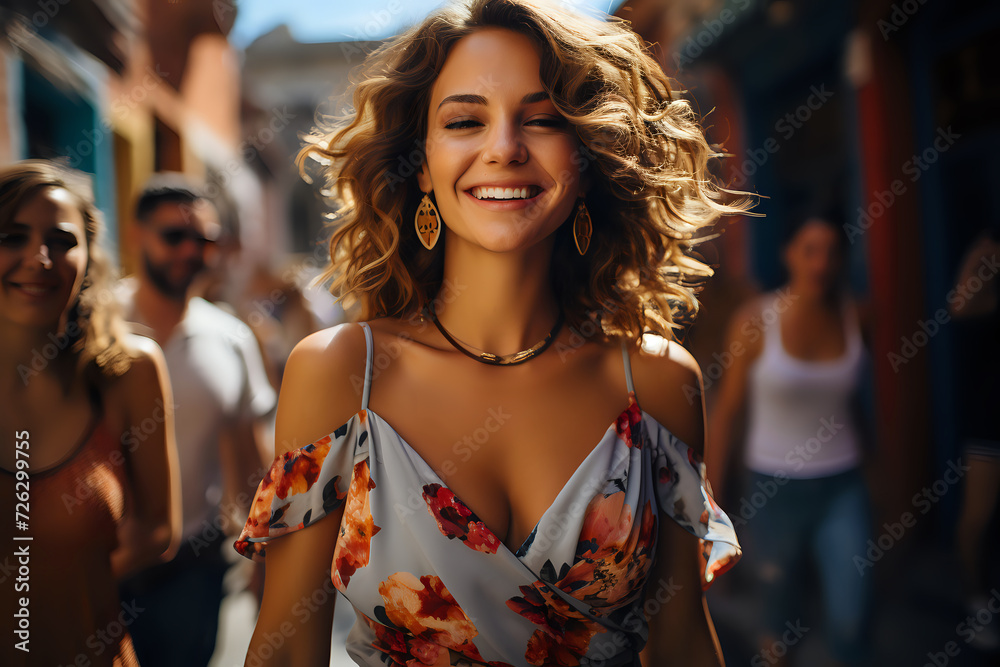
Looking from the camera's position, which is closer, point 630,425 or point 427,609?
point 427,609

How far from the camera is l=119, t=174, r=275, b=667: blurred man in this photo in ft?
6.93

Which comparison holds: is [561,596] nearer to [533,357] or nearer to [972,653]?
[533,357]

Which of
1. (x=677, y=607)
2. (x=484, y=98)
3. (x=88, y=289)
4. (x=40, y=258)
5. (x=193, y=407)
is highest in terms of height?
(x=484, y=98)

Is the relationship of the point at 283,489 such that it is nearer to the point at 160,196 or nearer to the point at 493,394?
the point at 493,394

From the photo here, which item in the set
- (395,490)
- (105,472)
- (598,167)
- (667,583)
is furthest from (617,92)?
(105,472)

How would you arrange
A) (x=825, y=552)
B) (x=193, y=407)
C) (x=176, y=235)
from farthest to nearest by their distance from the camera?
1. (x=825, y=552)
2. (x=176, y=235)
3. (x=193, y=407)

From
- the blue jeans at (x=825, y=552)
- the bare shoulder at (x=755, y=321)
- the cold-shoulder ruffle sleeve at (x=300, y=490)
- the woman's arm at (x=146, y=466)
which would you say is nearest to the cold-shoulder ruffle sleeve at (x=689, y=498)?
the cold-shoulder ruffle sleeve at (x=300, y=490)

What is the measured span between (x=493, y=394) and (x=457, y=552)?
32 centimetres

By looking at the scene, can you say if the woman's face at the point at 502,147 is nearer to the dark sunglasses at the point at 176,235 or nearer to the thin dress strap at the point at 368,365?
the thin dress strap at the point at 368,365

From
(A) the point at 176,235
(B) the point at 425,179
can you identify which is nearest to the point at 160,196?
(A) the point at 176,235

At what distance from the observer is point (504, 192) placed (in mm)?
1222

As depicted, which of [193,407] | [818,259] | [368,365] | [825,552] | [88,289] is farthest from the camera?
[818,259]

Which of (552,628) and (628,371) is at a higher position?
(628,371)

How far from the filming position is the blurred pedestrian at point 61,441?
1332 millimetres
